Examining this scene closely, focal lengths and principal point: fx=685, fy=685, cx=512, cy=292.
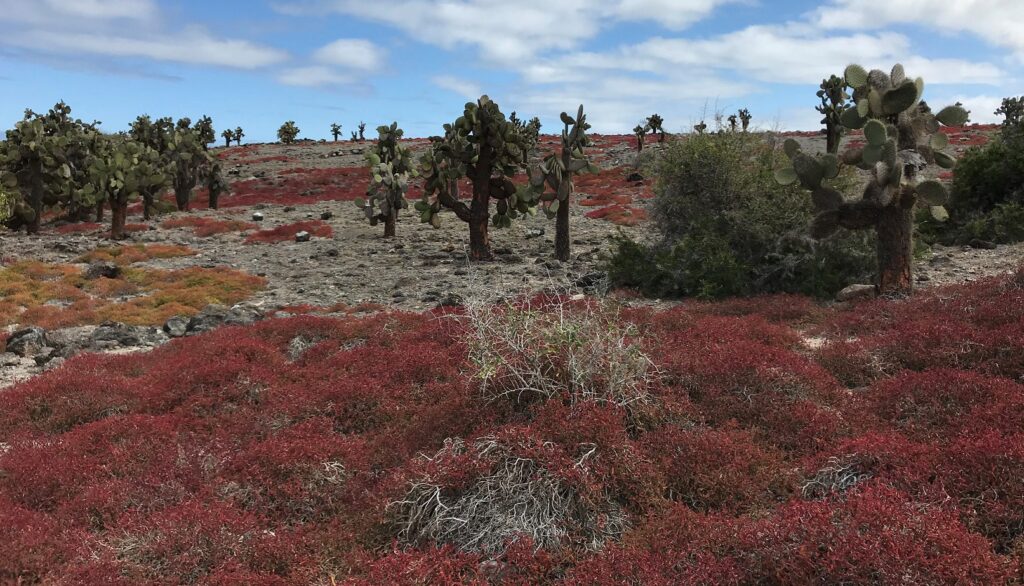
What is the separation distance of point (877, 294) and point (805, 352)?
4.19 meters

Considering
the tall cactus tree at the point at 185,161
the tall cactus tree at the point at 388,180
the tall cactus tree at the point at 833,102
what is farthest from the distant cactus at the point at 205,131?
the tall cactus tree at the point at 833,102

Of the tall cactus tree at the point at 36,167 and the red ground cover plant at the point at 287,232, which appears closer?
the red ground cover plant at the point at 287,232

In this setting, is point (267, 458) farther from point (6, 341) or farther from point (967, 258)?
point (967, 258)

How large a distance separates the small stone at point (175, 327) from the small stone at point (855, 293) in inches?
544

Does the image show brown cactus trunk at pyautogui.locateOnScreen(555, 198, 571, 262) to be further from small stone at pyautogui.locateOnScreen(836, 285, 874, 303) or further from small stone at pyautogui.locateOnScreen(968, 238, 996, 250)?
small stone at pyautogui.locateOnScreen(968, 238, 996, 250)

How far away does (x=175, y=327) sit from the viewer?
1521cm

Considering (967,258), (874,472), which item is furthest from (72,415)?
(967,258)

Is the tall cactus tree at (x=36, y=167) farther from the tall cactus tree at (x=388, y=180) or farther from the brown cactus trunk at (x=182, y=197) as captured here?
the tall cactus tree at (x=388, y=180)

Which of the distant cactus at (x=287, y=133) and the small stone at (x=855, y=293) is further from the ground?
the distant cactus at (x=287, y=133)

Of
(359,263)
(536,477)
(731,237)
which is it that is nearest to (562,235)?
(731,237)

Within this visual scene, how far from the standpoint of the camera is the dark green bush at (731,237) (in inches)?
584

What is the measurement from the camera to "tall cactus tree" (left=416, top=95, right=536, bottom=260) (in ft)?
72.8

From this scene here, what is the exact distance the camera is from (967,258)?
54.2 ft

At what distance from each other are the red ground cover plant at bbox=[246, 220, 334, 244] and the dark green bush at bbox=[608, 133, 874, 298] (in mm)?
16608
